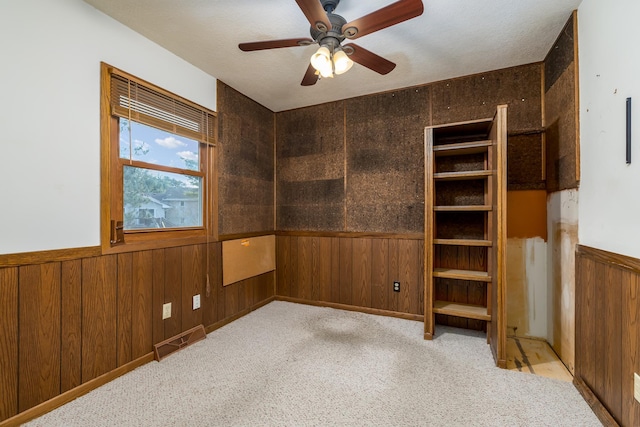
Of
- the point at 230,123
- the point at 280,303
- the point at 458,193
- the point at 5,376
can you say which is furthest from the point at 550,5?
the point at 5,376

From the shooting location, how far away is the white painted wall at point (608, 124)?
4.34ft

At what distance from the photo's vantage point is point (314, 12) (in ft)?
4.51

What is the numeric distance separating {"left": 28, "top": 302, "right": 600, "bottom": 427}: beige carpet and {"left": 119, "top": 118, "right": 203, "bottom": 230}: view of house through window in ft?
3.72

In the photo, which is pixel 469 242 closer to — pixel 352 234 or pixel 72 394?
pixel 352 234

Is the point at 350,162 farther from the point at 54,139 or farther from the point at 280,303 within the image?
the point at 54,139

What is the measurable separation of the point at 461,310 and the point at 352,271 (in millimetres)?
1193

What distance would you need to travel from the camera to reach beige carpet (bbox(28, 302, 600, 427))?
1.54m

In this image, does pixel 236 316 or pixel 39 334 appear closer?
pixel 39 334

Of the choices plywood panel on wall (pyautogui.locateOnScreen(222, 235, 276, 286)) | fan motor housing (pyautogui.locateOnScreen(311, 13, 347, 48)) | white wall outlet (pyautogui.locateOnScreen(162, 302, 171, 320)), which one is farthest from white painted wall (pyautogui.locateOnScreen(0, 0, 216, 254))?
fan motor housing (pyautogui.locateOnScreen(311, 13, 347, 48))

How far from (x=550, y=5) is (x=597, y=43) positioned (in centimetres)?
40

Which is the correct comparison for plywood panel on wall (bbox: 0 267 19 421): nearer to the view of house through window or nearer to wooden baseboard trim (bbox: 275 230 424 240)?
the view of house through window

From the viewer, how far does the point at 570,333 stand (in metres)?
1.99

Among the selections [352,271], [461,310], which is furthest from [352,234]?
[461,310]

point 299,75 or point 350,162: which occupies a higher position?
point 299,75
